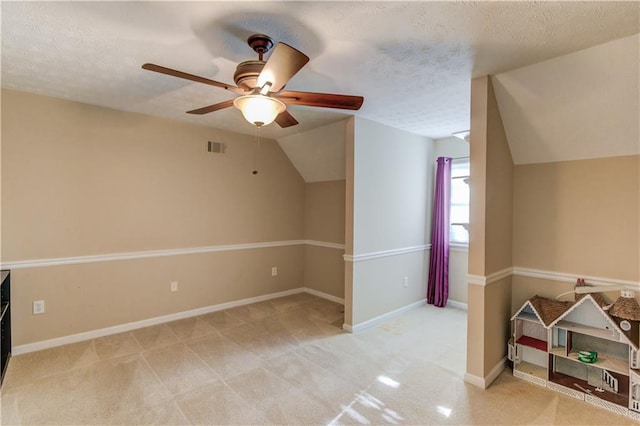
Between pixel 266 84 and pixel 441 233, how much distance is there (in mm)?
3572

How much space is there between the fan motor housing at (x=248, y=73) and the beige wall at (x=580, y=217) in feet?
8.11

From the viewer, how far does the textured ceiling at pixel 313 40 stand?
5.36 feet

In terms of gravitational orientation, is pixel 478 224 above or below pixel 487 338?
above

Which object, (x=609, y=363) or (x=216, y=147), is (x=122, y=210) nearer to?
(x=216, y=147)

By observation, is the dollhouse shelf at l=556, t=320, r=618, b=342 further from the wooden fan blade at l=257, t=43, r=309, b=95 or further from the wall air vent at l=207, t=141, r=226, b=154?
the wall air vent at l=207, t=141, r=226, b=154

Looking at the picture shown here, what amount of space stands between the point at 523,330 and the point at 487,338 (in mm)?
535

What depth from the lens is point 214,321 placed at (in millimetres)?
3838

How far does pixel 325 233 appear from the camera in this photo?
488cm

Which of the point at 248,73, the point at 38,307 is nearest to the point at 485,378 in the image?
the point at 248,73

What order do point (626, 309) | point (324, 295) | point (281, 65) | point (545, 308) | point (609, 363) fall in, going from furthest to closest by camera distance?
point (324, 295), point (545, 308), point (609, 363), point (626, 309), point (281, 65)

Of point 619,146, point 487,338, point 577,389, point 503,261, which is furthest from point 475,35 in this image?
point 577,389

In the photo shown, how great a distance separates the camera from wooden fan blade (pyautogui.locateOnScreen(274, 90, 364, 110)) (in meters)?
1.87

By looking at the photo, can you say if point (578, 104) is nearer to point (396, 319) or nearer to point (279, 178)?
point (396, 319)

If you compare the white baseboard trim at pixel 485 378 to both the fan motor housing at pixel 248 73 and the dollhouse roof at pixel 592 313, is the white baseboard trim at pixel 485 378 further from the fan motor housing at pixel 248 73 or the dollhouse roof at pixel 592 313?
the fan motor housing at pixel 248 73
